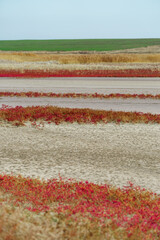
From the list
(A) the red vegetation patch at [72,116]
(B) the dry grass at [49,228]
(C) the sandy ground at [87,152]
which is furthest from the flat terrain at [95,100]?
(B) the dry grass at [49,228]

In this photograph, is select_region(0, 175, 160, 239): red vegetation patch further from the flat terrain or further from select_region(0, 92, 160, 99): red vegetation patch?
select_region(0, 92, 160, 99): red vegetation patch

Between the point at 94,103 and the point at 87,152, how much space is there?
8868 mm

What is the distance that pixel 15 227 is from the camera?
473 centimetres

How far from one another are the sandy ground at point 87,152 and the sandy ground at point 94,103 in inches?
169

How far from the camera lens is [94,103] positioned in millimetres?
19391

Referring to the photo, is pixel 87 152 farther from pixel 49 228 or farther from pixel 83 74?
pixel 83 74

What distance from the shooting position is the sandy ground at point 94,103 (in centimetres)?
1811

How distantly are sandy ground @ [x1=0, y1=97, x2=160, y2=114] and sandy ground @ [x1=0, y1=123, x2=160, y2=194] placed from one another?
4.30m

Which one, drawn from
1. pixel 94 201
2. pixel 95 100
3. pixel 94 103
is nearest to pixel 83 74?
pixel 95 100

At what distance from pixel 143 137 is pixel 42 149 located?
3.69m

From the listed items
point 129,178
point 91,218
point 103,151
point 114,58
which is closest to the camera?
point 91,218

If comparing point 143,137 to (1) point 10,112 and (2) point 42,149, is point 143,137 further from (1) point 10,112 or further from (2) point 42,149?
(1) point 10,112

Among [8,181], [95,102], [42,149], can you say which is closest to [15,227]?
[8,181]

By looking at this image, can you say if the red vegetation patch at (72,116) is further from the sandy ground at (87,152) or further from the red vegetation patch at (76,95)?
the red vegetation patch at (76,95)
